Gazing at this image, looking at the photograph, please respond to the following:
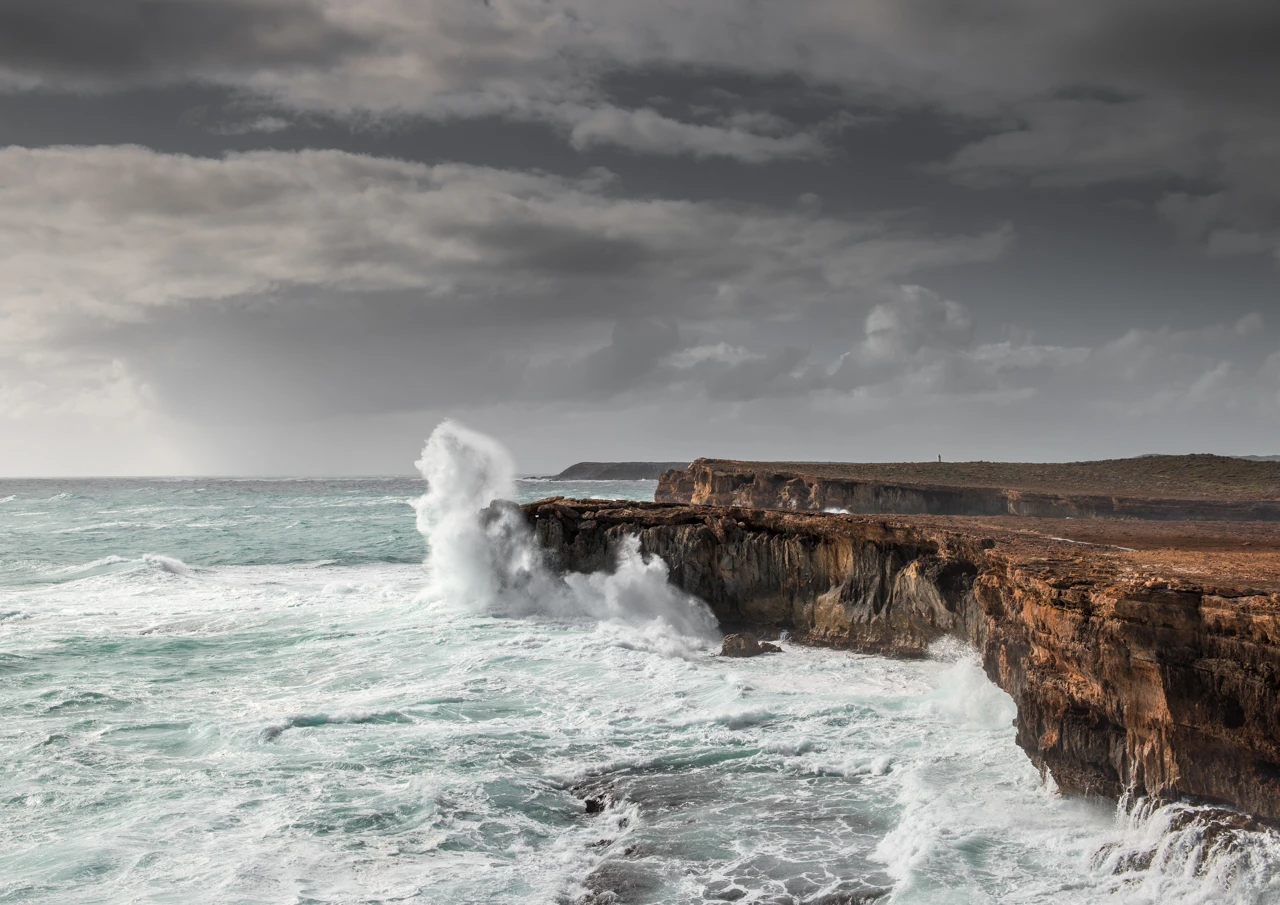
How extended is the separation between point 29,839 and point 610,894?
6861 millimetres

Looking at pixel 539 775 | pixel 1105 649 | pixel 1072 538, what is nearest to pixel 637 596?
pixel 1072 538

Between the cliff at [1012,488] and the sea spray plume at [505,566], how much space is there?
16723mm

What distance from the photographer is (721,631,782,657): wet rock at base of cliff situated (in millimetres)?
18234

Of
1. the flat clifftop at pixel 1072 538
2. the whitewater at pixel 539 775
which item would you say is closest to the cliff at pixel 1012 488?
the flat clifftop at pixel 1072 538

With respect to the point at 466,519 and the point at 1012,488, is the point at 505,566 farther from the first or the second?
the point at 1012,488

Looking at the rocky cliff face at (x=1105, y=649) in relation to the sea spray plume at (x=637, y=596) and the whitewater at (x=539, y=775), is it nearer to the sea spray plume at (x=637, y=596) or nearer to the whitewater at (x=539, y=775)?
the whitewater at (x=539, y=775)

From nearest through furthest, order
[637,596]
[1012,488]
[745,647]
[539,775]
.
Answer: [539,775], [745,647], [637,596], [1012,488]

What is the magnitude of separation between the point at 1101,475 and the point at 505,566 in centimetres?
3292

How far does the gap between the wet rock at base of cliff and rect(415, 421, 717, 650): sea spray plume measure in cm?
108

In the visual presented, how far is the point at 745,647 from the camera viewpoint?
1836cm

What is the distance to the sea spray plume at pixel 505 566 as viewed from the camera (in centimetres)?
2184

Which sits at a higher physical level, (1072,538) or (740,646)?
(1072,538)

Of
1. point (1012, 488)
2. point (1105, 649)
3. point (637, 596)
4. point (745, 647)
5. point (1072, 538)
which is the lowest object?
point (745, 647)

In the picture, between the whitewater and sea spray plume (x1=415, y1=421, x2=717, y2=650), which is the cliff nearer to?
sea spray plume (x1=415, y1=421, x2=717, y2=650)
